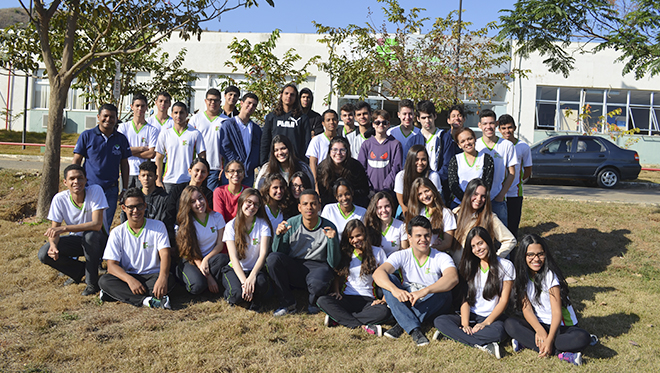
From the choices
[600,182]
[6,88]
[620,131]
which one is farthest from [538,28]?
[6,88]

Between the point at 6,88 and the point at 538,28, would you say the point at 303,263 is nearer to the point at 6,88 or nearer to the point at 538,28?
the point at 538,28

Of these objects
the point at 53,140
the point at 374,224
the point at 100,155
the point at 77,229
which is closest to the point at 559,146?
the point at 374,224

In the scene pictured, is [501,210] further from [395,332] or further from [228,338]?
[228,338]

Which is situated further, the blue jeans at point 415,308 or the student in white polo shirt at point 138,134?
the student in white polo shirt at point 138,134

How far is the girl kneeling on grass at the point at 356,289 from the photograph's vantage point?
15.6ft

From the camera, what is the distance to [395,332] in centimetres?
457

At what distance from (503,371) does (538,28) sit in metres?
5.25

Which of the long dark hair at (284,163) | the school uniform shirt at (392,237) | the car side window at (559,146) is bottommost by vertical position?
the school uniform shirt at (392,237)

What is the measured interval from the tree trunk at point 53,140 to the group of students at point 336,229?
94.7 inches

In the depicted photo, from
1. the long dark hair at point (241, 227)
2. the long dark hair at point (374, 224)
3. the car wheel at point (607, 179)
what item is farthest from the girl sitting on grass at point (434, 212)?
the car wheel at point (607, 179)

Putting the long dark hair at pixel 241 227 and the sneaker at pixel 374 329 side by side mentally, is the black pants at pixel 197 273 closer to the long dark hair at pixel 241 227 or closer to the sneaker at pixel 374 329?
the long dark hair at pixel 241 227

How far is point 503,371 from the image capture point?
3969 millimetres

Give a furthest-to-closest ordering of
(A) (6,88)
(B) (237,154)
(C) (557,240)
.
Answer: (A) (6,88) → (C) (557,240) → (B) (237,154)

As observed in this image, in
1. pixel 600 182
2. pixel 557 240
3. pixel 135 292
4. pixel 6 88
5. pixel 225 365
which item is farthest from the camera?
pixel 6 88
